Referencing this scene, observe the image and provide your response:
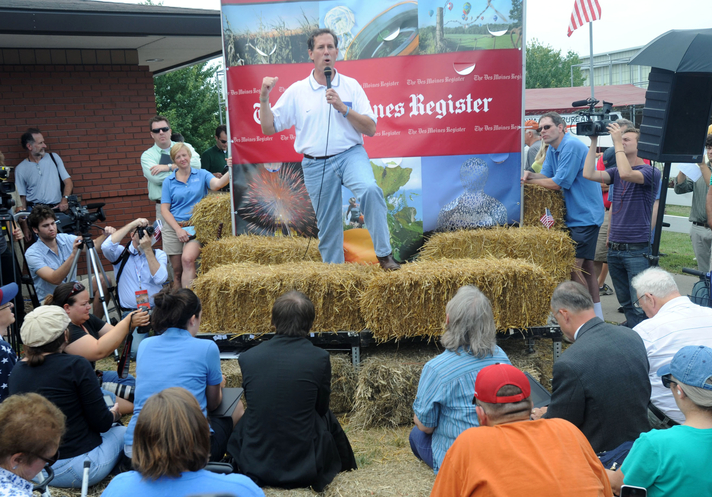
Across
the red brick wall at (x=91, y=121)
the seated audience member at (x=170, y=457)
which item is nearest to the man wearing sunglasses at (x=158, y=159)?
the red brick wall at (x=91, y=121)

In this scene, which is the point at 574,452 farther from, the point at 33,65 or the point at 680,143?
the point at 33,65

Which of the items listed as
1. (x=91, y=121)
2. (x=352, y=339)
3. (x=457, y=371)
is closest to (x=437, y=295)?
(x=352, y=339)

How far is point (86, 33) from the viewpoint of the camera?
22.0ft

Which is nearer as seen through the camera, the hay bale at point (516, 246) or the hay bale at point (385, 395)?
the hay bale at point (385, 395)

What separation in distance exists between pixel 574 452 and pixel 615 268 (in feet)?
13.4

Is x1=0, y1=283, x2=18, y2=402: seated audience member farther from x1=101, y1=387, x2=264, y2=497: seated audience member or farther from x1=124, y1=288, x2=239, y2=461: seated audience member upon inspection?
x1=101, y1=387, x2=264, y2=497: seated audience member

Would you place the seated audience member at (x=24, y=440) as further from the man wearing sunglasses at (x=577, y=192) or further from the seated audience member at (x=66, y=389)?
the man wearing sunglasses at (x=577, y=192)

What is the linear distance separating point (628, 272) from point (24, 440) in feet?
16.3

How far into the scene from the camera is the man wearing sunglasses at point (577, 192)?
5.74m

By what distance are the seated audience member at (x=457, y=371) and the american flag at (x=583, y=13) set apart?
448 centimetres

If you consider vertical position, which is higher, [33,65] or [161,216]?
[33,65]

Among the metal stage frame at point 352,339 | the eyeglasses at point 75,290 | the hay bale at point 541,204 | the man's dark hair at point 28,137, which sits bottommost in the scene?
the metal stage frame at point 352,339

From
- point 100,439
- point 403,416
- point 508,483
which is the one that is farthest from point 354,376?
point 508,483

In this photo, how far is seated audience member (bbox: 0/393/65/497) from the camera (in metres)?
2.13
